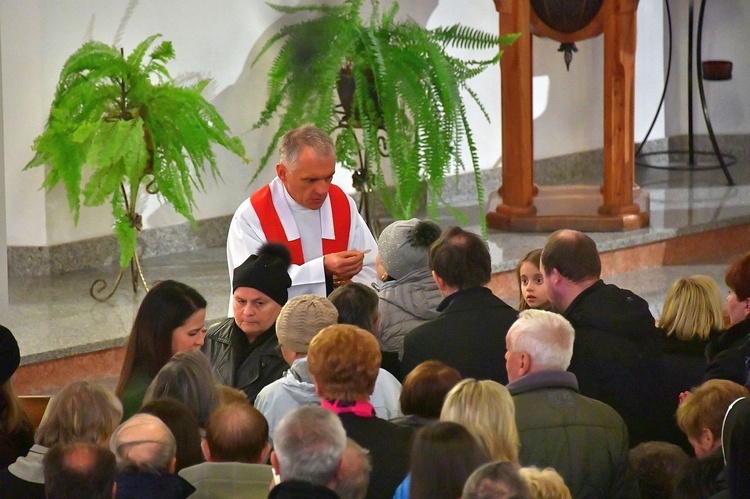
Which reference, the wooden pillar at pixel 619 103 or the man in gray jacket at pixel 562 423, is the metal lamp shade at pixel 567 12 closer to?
the wooden pillar at pixel 619 103

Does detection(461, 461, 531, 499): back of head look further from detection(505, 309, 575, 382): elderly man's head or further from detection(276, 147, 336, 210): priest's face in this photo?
detection(276, 147, 336, 210): priest's face

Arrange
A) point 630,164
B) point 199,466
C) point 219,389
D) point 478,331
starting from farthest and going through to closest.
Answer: point 630,164, point 478,331, point 219,389, point 199,466

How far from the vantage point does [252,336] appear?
4102 mm

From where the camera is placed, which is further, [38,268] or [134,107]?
[38,268]

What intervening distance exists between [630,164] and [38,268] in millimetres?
3254

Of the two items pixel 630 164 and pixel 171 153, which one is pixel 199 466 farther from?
pixel 630 164

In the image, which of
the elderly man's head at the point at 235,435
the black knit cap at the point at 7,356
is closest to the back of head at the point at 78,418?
the elderly man's head at the point at 235,435

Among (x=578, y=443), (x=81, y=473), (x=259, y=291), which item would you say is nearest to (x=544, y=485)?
(x=578, y=443)

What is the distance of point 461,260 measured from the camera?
3832 millimetres

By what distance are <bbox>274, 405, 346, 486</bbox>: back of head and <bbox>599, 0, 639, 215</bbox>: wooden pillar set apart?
491 centimetres

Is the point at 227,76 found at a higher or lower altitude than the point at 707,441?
higher

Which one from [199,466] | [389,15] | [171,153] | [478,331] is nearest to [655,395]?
[478,331]

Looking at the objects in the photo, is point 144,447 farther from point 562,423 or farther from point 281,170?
point 281,170

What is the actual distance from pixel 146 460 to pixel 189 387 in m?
0.49
